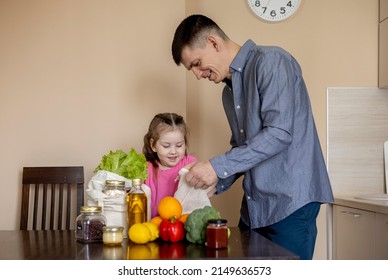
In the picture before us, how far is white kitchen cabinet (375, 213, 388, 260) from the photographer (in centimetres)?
216

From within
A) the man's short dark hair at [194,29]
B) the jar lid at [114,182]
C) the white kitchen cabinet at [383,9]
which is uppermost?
the white kitchen cabinet at [383,9]

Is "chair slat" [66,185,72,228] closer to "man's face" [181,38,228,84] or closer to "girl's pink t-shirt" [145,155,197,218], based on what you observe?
"girl's pink t-shirt" [145,155,197,218]

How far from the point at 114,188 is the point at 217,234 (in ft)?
1.22

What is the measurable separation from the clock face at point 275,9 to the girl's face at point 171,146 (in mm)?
1022

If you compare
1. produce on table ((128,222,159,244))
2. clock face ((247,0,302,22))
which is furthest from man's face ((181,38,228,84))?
clock face ((247,0,302,22))

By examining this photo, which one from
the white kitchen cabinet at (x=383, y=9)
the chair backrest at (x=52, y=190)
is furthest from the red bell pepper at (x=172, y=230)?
the white kitchen cabinet at (x=383, y=9)

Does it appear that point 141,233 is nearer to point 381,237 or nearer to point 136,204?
point 136,204

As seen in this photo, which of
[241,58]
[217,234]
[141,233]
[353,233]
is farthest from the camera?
[353,233]

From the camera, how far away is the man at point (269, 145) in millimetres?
1617

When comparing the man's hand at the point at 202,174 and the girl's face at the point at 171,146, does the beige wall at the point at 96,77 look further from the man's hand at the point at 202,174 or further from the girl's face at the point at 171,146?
the man's hand at the point at 202,174

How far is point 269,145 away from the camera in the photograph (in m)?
1.60

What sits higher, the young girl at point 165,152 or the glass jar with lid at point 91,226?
the young girl at point 165,152

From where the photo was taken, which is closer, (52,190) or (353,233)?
(353,233)

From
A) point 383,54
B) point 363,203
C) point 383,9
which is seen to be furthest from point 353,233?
point 383,9
